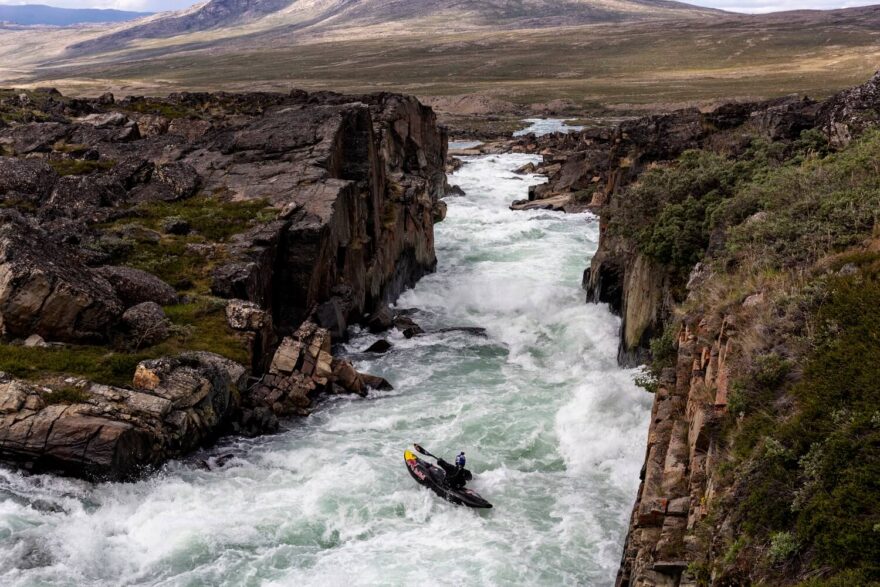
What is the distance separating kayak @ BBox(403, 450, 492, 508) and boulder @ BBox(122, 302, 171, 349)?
7.85 m

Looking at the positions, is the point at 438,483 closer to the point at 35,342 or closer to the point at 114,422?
the point at 114,422

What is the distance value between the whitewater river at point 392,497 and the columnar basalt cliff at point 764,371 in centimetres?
268

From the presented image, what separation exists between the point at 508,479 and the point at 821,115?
19.3m

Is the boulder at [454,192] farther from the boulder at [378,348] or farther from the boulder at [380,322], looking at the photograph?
the boulder at [378,348]

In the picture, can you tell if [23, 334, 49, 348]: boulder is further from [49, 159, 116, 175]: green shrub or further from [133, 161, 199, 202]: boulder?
[49, 159, 116, 175]: green shrub

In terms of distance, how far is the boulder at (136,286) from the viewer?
22.1 meters

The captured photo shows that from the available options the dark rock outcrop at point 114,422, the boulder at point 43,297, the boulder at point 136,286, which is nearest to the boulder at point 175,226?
the boulder at point 136,286

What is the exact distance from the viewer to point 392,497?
56.3ft

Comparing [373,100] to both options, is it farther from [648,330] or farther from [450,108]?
[450,108]

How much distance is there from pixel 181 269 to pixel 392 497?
1249 centimetres

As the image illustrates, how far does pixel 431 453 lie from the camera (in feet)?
63.8

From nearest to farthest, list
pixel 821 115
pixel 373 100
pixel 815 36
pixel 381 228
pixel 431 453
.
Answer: pixel 431 453 → pixel 821 115 → pixel 381 228 → pixel 373 100 → pixel 815 36

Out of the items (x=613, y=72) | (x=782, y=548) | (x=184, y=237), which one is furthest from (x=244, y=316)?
(x=613, y=72)

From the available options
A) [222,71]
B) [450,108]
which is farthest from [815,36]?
[222,71]
